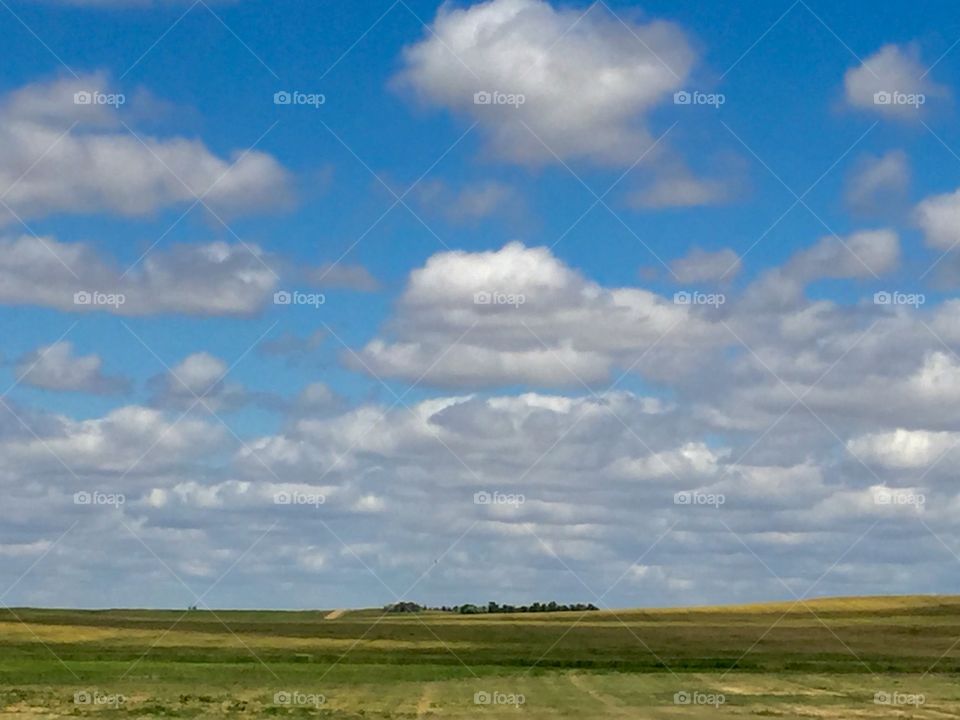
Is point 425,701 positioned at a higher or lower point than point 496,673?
lower

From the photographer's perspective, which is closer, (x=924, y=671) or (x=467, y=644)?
(x=924, y=671)

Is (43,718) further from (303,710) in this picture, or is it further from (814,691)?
(814,691)

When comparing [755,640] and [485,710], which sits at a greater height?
[755,640]

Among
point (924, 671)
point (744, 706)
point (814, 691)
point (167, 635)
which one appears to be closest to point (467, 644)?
point (167, 635)

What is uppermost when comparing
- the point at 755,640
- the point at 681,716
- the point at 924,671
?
the point at 755,640

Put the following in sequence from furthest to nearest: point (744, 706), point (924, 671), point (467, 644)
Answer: point (467, 644)
point (924, 671)
point (744, 706)

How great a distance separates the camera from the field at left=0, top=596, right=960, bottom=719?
59438 millimetres

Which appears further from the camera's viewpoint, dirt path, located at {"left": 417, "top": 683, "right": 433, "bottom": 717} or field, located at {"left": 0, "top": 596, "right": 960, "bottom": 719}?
field, located at {"left": 0, "top": 596, "right": 960, "bottom": 719}

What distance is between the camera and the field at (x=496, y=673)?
5944 cm

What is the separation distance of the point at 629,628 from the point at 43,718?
12768 centimetres

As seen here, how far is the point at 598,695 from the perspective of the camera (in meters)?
67.1

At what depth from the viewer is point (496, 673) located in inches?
3474

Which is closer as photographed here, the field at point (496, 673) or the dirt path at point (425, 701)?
the dirt path at point (425, 701)

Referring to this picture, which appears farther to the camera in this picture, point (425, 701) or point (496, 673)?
point (496, 673)
